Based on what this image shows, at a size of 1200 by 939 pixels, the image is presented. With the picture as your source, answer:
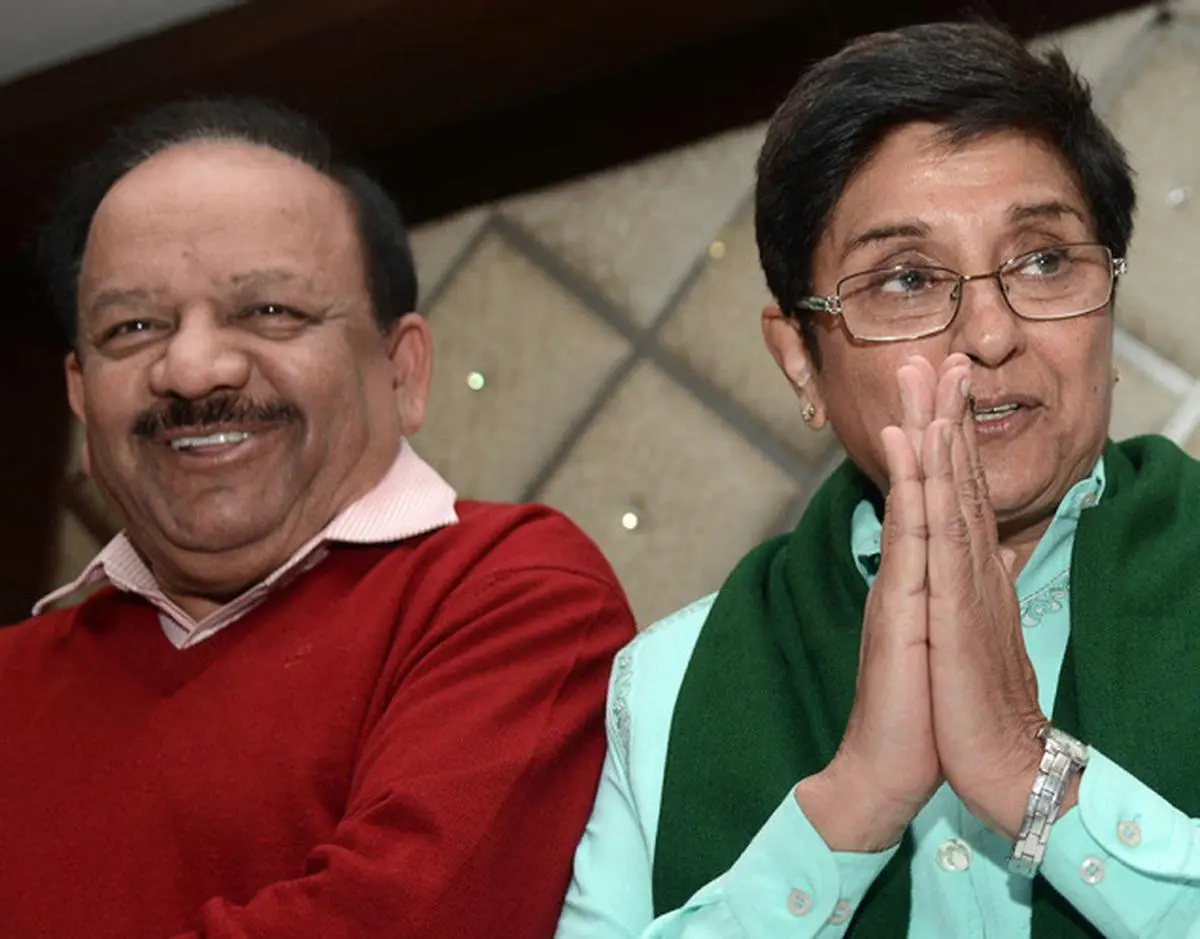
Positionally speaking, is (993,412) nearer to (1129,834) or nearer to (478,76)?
(1129,834)

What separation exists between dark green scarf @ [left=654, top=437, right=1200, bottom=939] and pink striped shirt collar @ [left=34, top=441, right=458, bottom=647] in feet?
1.20

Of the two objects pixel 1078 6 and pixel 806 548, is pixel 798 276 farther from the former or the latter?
pixel 1078 6

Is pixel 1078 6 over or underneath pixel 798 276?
over

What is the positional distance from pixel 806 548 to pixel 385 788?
0.50 metres

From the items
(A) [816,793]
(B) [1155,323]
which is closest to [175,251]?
(A) [816,793]

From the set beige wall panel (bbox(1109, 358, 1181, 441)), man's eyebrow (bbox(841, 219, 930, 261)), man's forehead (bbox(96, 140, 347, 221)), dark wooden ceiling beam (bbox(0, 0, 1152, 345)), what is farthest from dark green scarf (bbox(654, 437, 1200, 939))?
dark wooden ceiling beam (bbox(0, 0, 1152, 345))

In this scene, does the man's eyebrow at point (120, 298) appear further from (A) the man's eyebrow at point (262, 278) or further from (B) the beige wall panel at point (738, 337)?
(B) the beige wall panel at point (738, 337)

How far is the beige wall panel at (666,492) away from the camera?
2344 mm

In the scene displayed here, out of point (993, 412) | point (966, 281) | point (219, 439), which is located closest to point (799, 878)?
point (993, 412)

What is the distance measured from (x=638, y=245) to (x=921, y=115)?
965 millimetres

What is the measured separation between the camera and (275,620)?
1806mm

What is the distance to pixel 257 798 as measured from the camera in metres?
1.64

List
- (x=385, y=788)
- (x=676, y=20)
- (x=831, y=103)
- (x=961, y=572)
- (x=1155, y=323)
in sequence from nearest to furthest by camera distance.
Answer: (x=961, y=572)
(x=385, y=788)
(x=831, y=103)
(x=1155, y=323)
(x=676, y=20)

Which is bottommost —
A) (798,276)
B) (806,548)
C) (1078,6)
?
(806,548)
